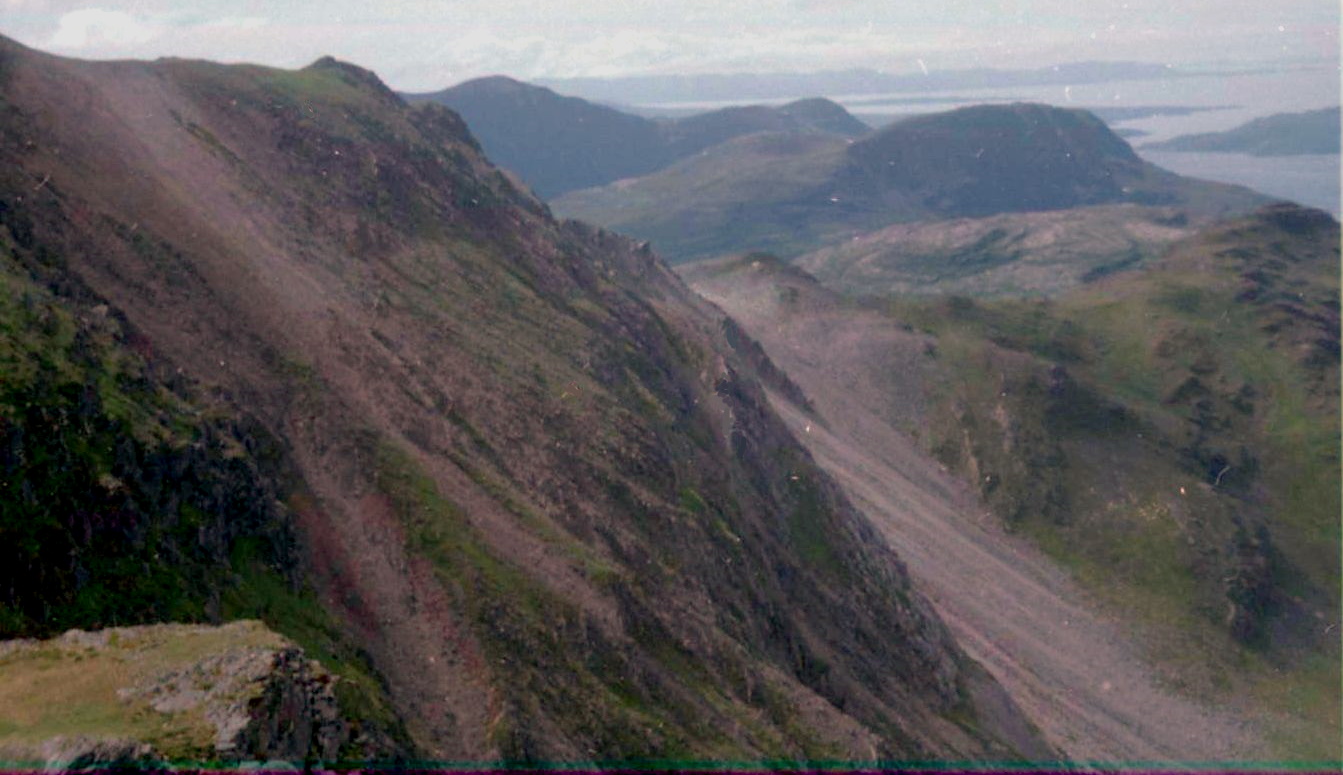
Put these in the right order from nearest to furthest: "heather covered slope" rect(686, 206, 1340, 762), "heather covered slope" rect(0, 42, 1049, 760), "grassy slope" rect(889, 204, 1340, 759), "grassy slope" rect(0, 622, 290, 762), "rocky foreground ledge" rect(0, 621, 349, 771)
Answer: "rocky foreground ledge" rect(0, 621, 349, 771) < "grassy slope" rect(0, 622, 290, 762) < "heather covered slope" rect(0, 42, 1049, 760) < "heather covered slope" rect(686, 206, 1340, 762) < "grassy slope" rect(889, 204, 1340, 759)

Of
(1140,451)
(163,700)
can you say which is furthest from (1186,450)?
(163,700)

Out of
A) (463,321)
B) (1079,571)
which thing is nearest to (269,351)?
(463,321)

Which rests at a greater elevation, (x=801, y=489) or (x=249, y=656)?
(x=249, y=656)

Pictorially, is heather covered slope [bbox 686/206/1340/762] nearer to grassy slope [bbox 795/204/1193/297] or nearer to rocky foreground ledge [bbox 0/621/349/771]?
rocky foreground ledge [bbox 0/621/349/771]

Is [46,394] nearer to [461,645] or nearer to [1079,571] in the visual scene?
[461,645]

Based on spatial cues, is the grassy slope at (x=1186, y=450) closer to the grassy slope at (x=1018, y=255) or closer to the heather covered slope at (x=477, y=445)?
the heather covered slope at (x=477, y=445)

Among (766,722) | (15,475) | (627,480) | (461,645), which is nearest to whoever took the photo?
(15,475)

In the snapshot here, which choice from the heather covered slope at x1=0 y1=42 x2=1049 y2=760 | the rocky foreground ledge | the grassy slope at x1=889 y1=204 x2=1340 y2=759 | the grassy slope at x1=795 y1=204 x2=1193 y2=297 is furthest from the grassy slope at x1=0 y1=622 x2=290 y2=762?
the grassy slope at x1=795 y1=204 x2=1193 y2=297
